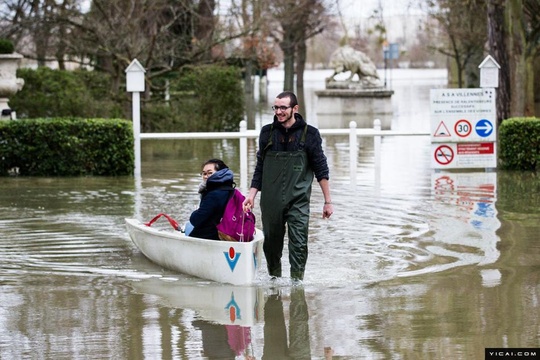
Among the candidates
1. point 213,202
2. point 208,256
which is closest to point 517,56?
point 213,202

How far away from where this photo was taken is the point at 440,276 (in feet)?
35.2

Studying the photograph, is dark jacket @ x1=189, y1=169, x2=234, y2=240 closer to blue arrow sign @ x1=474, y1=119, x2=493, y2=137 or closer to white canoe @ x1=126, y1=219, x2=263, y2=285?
white canoe @ x1=126, y1=219, x2=263, y2=285

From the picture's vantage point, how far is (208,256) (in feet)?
33.6

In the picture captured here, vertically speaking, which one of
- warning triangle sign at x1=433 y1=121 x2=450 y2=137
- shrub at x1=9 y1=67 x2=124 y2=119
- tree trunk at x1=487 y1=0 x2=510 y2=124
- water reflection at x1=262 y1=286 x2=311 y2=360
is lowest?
water reflection at x1=262 y1=286 x2=311 y2=360

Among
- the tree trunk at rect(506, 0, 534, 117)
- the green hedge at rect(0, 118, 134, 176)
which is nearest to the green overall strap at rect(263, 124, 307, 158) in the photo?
the green hedge at rect(0, 118, 134, 176)

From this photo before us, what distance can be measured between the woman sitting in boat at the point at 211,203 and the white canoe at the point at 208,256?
0.18m

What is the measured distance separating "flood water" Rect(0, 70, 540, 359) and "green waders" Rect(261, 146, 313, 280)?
465 mm

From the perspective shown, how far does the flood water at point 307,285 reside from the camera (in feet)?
26.6

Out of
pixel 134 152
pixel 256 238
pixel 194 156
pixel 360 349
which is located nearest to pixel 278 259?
pixel 256 238

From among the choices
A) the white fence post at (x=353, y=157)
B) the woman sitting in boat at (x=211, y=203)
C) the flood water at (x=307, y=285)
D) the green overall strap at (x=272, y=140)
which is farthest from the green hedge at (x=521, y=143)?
the green overall strap at (x=272, y=140)

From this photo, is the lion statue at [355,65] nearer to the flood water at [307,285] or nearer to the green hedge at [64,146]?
the green hedge at [64,146]

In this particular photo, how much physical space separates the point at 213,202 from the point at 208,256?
1.63 ft

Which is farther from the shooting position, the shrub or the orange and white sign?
the shrub

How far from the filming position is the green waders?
9922mm
